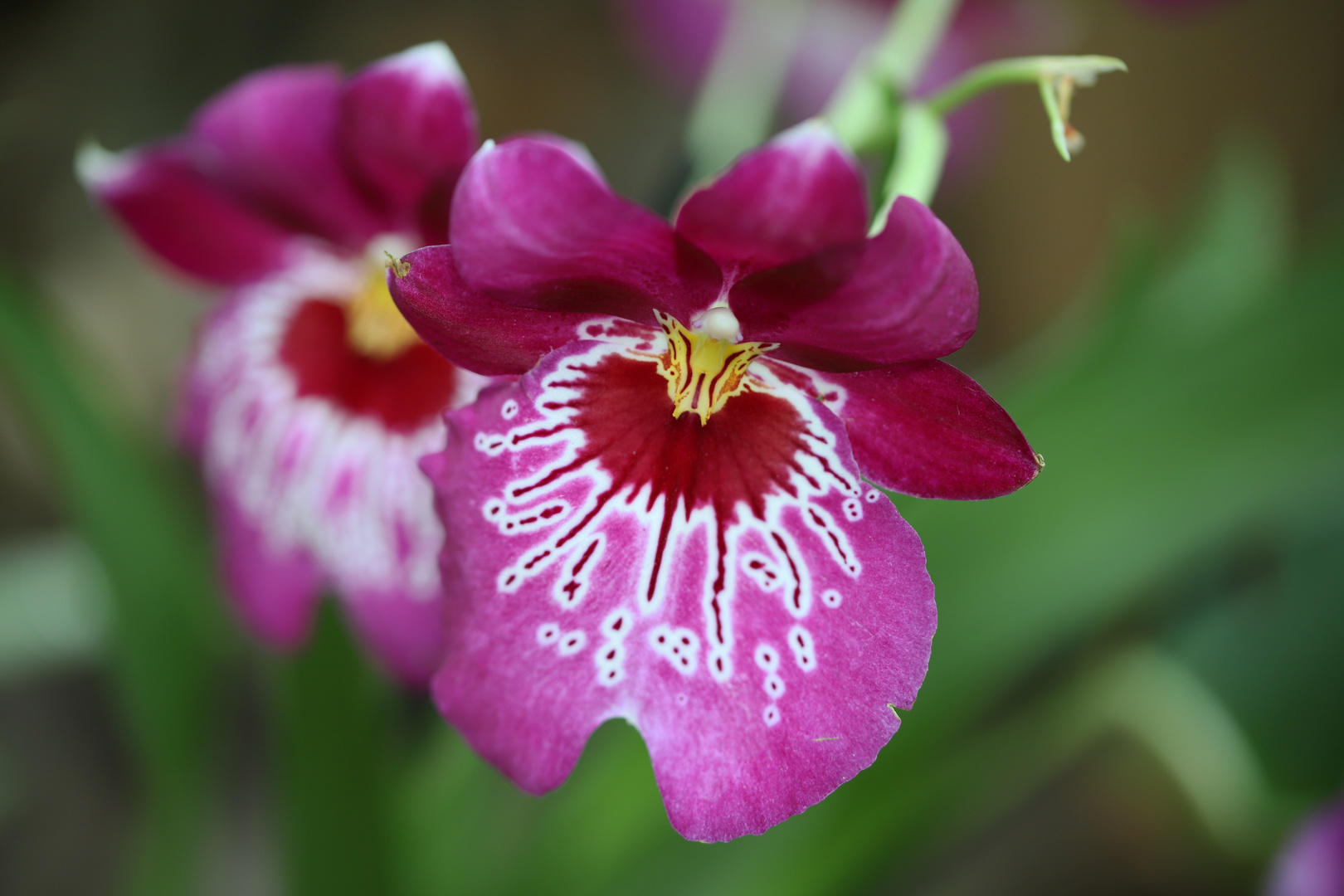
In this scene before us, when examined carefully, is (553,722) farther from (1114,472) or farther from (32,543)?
(32,543)

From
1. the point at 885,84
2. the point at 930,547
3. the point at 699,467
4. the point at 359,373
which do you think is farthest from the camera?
the point at 930,547

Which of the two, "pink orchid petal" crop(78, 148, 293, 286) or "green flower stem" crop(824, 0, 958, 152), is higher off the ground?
"green flower stem" crop(824, 0, 958, 152)

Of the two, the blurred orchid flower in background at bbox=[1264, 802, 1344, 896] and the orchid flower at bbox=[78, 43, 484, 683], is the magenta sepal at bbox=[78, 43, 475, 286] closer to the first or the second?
the orchid flower at bbox=[78, 43, 484, 683]

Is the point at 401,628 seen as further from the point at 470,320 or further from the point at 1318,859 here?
the point at 1318,859

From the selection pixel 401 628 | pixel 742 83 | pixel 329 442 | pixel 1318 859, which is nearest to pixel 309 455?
pixel 329 442

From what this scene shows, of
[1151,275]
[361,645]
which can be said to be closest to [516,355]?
[361,645]

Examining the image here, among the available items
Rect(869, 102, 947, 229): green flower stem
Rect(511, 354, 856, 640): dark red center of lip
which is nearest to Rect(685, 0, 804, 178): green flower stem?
Rect(869, 102, 947, 229): green flower stem

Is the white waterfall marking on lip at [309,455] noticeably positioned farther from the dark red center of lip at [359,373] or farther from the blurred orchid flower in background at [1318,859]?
the blurred orchid flower in background at [1318,859]
